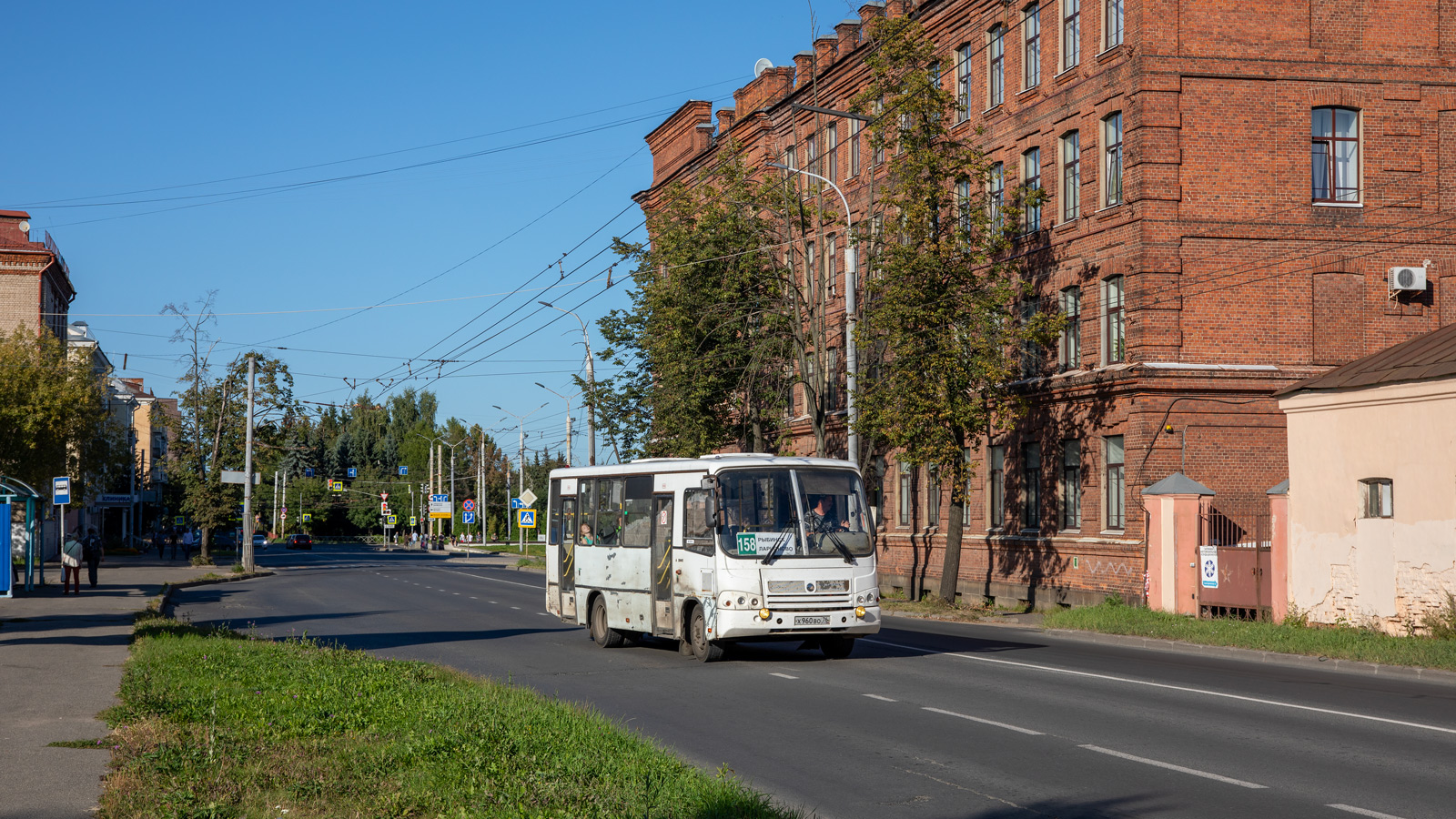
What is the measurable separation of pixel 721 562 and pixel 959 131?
22.6m

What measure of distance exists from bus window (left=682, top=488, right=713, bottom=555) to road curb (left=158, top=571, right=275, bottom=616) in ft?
41.0

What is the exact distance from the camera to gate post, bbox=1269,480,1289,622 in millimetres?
23750

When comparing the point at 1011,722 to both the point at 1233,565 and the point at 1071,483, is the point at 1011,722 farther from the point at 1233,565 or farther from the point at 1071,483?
the point at 1071,483

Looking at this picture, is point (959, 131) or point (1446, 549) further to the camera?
point (959, 131)

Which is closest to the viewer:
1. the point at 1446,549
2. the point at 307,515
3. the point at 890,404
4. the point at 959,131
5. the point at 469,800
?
the point at 469,800

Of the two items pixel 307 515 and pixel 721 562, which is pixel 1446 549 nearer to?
pixel 721 562

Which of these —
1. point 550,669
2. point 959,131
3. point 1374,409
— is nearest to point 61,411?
point 959,131

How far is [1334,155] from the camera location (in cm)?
3077

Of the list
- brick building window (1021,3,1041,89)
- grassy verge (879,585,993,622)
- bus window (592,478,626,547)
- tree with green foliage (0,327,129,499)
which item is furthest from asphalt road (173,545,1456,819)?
tree with green foliage (0,327,129,499)

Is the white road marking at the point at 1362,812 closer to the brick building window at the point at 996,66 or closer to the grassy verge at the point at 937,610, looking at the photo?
the grassy verge at the point at 937,610

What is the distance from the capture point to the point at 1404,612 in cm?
2095

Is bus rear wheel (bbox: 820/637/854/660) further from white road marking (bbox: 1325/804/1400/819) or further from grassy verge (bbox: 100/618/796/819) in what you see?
white road marking (bbox: 1325/804/1400/819)

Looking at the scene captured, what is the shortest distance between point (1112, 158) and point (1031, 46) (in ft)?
15.9

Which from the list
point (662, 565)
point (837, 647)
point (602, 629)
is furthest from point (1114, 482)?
point (662, 565)
